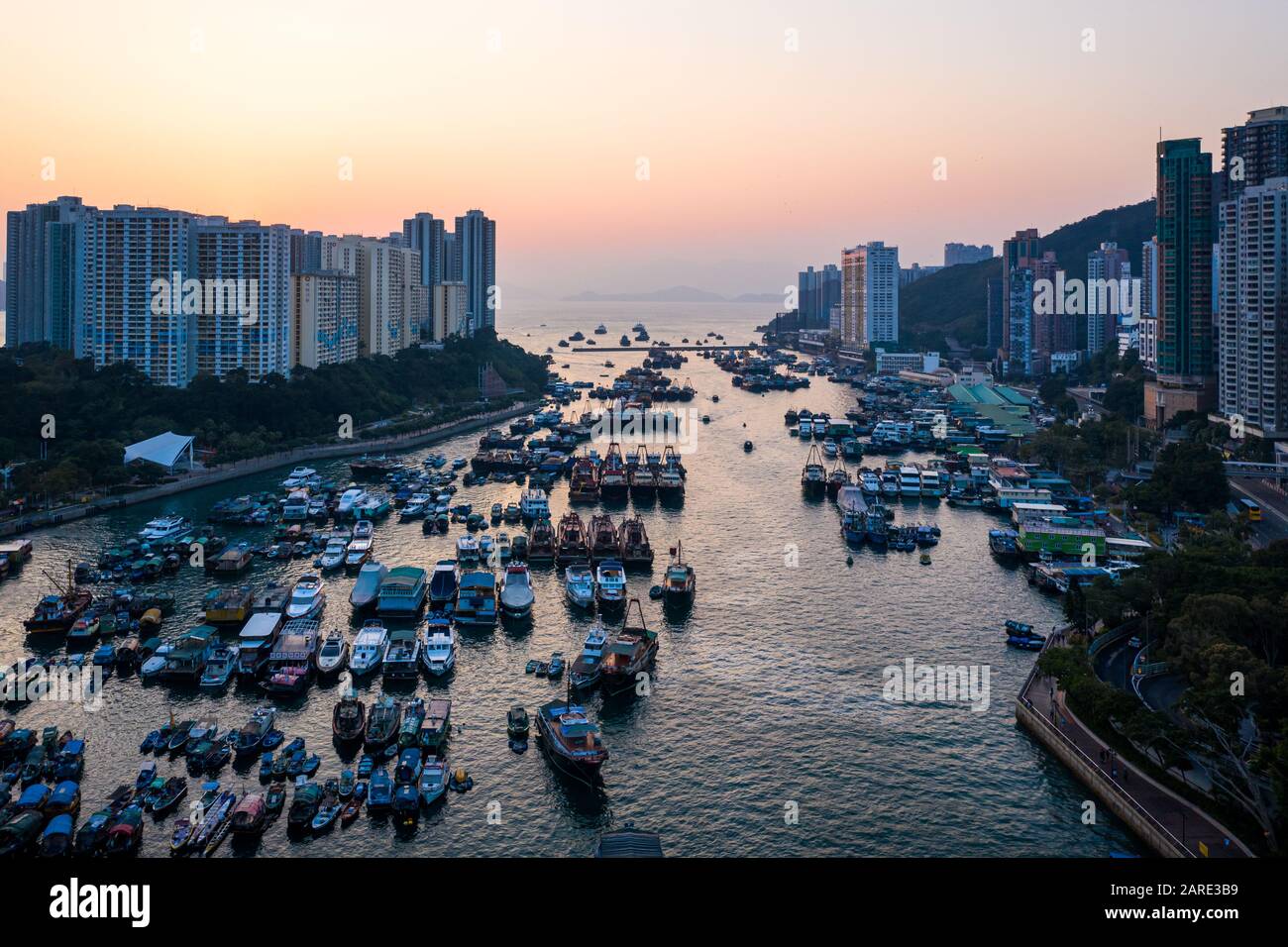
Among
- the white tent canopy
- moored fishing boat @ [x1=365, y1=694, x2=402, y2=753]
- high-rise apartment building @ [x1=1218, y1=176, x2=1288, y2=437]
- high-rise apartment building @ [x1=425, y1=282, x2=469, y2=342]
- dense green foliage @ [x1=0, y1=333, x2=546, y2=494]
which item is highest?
high-rise apartment building @ [x1=425, y1=282, x2=469, y2=342]

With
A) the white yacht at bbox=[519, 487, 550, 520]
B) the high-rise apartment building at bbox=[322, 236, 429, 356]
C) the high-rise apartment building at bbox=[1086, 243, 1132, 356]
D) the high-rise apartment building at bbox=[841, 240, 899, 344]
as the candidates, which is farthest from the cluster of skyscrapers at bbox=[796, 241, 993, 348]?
the white yacht at bbox=[519, 487, 550, 520]

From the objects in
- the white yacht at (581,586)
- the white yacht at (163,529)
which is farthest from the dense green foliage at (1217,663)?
the white yacht at (163,529)

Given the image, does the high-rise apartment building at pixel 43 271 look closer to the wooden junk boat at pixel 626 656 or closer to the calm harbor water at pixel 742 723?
the calm harbor water at pixel 742 723

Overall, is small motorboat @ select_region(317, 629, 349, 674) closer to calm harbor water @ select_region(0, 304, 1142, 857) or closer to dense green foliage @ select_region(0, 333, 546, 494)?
calm harbor water @ select_region(0, 304, 1142, 857)

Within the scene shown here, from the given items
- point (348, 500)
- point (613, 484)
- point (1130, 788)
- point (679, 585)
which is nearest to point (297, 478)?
point (348, 500)
